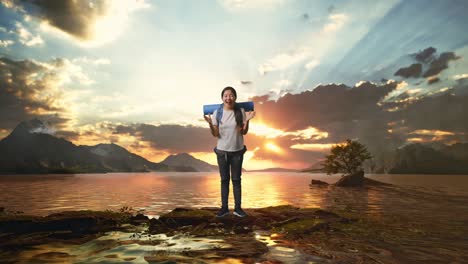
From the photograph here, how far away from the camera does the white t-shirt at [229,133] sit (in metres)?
9.37

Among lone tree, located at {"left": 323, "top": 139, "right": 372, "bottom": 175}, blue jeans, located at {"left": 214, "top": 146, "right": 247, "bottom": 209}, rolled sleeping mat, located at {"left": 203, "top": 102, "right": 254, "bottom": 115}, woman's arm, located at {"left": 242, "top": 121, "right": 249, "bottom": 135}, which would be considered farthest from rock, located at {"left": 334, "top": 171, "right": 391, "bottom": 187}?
woman's arm, located at {"left": 242, "top": 121, "right": 249, "bottom": 135}

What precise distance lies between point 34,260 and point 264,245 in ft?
15.8

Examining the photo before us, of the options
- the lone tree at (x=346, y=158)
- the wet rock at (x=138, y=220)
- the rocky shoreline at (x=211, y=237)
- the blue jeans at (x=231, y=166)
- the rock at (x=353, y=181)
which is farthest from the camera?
the lone tree at (x=346, y=158)

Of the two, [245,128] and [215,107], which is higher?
[215,107]

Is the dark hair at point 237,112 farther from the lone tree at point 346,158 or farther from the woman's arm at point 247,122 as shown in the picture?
the lone tree at point 346,158

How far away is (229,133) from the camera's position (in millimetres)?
9422

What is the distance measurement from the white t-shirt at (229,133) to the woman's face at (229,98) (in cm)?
24

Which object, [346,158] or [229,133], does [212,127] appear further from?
[346,158]

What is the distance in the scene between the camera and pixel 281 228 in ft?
29.9

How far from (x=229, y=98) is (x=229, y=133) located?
113 centimetres

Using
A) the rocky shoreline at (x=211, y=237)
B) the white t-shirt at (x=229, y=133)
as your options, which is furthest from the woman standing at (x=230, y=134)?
the rocky shoreline at (x=211, y=237)

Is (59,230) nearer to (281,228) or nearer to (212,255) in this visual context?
(212,255)

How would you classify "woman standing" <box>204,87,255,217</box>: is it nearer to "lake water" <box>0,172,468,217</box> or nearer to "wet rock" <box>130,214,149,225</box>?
"wet rock" <box>130,214,149,225</box>

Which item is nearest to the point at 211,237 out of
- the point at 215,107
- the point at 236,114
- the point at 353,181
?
the point at 236,114
